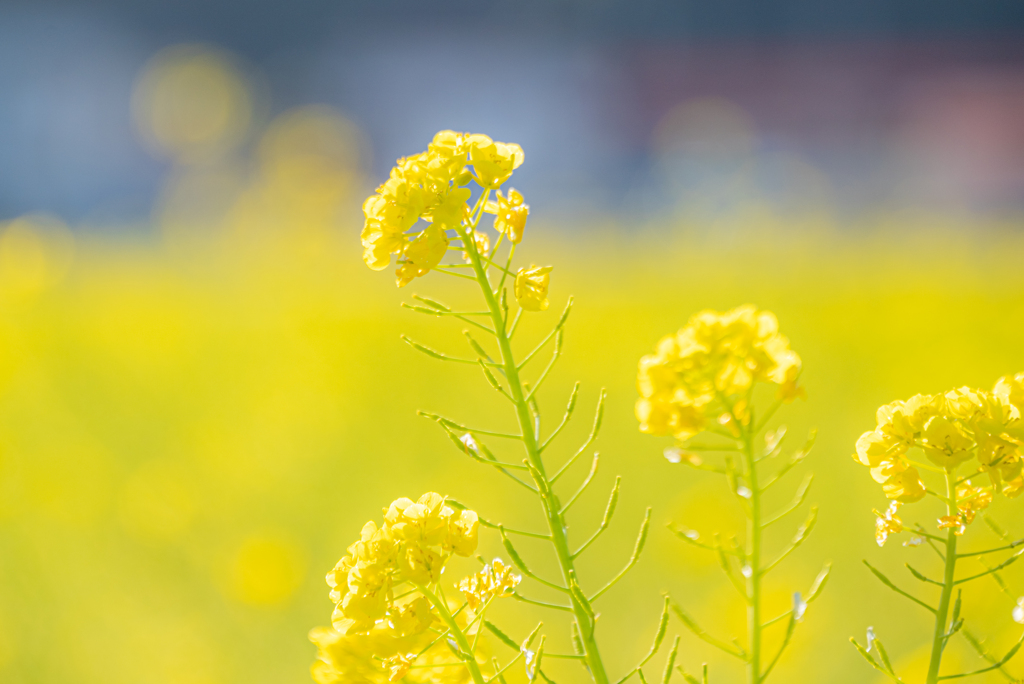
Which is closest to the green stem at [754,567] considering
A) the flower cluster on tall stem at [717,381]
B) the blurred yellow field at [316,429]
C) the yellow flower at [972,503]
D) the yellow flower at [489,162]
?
the flower cluster on tall stem at [717,381]

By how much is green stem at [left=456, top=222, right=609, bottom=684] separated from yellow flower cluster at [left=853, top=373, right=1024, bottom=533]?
0.16 meters

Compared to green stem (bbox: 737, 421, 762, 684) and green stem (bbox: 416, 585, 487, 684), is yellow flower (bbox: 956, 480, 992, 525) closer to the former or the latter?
green stem (bbox: 737, 421, 762, 684)

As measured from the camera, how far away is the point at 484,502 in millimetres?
1812

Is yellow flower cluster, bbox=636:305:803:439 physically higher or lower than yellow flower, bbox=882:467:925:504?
higher

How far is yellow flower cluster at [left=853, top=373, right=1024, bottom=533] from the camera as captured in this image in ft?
1.40

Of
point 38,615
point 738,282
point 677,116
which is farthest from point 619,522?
point 677,116

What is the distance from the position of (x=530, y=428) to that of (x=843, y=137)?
709 centimetres

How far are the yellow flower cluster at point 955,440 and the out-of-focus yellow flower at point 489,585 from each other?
20cm

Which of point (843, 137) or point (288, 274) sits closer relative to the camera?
point (288, 274)

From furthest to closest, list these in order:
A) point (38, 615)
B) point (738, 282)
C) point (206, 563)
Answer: point (738, 282) → point (206, 563) → point (38, 615)

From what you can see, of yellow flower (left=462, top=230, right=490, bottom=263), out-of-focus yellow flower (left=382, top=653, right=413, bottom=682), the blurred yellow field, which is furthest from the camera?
the blurred yellow field

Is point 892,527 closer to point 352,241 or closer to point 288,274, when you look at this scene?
point 288,274

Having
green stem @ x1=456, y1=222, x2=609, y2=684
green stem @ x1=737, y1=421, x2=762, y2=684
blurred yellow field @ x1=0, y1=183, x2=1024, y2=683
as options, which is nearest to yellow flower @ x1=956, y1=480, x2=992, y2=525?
green stem @ x1=737, y1=421, x2=762, y2=684

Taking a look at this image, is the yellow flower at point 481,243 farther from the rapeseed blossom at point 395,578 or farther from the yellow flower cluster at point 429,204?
the rapeseed blossom at point 395,578
